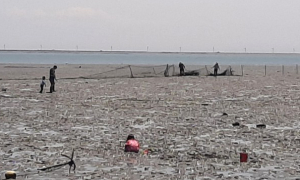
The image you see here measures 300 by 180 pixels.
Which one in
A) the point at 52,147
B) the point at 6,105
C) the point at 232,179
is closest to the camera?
the point at 232,179

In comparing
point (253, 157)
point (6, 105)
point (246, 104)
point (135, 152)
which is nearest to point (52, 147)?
point (135, 152)

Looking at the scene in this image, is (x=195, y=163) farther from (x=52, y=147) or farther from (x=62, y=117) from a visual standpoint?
(x=62, y=117)

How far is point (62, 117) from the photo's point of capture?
2211cm

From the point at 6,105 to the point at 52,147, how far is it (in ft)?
40.2

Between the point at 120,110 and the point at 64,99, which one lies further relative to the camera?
the point at 64,99

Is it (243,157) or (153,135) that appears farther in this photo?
(153,135)

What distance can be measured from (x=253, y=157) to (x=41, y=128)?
8146 mm

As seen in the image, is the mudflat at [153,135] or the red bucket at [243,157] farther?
the red bucket at [243,157]

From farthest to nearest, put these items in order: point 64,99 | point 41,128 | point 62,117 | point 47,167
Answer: point 64,99 < point 62,117 < point 41,128 < point 47,167

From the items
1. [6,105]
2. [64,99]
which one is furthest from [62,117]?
[64,99]

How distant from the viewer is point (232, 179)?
11703 mm

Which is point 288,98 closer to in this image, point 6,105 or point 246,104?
point 246,104

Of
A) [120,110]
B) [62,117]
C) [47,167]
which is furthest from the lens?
[120,110]

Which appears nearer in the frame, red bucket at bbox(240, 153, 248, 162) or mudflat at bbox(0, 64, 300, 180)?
mudflat at bbox(0, 64, 300, 180)
